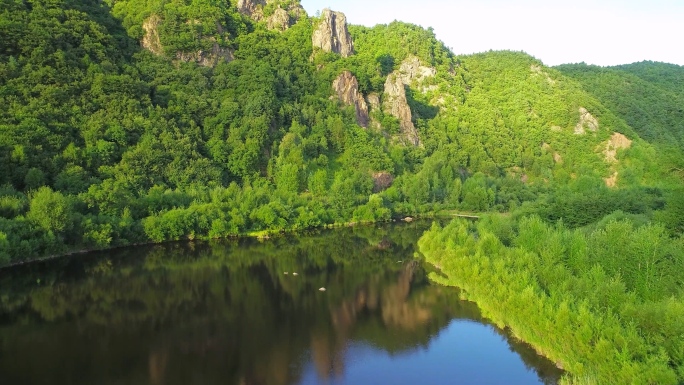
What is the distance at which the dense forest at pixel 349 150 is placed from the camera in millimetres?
34625

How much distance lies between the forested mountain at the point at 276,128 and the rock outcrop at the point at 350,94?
0.55 m

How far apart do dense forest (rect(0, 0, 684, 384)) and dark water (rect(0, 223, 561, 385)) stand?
13.8 feet

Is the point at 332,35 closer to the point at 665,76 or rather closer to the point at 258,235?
the point at 258,235

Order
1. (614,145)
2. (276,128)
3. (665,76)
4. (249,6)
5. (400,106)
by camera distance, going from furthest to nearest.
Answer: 1. (665,76)
2. (249,6)
3. (400,106)
4. (614,145)
5. (276,128)

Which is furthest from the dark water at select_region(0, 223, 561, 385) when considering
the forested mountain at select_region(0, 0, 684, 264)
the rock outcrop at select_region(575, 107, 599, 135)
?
the rock outcrop at select_region(575, 107, 599, 135)

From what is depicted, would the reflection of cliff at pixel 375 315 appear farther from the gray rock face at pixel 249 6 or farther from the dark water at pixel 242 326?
the gray rock face at pixel 249 6

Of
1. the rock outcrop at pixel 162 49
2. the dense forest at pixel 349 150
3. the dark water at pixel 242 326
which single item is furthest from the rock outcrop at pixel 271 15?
the dark water at pixel 242 326

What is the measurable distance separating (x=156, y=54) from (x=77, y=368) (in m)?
92.8

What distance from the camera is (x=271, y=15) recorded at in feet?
480

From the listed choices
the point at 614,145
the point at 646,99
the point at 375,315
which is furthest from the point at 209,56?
the point at 646,99

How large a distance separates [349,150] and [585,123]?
238 feet

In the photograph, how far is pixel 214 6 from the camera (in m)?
122

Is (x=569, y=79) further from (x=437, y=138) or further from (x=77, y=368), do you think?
(x=77, y=368)

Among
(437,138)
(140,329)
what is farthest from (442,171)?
(140,329)
